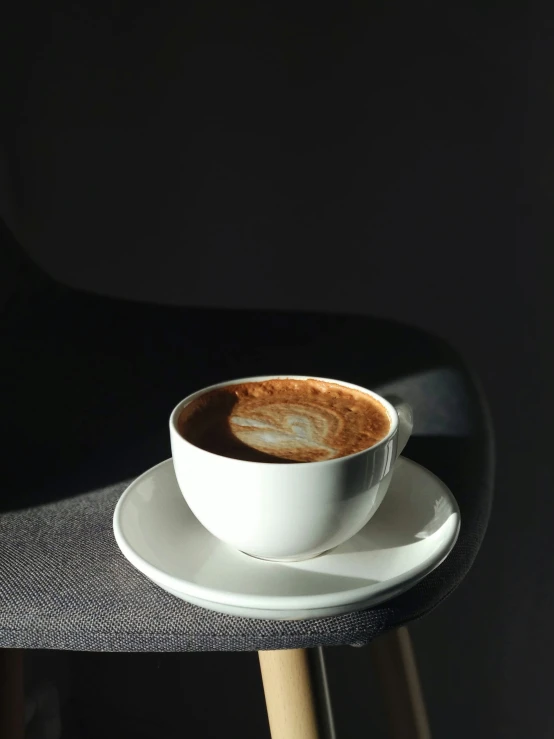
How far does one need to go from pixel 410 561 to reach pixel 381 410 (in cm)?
8

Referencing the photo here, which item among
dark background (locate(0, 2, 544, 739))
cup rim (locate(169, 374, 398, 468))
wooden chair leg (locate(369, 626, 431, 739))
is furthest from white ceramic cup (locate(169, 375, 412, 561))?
dark background (locate(0, 2, 544, 739))

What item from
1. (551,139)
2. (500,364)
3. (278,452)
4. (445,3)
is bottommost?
(500,364)

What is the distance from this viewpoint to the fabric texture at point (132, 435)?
0.30 meters

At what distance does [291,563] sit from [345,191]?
607 mm

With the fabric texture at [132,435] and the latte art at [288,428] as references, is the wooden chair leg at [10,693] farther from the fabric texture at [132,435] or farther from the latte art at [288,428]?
the latte art at [288,428]

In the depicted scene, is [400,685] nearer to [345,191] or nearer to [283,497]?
[283,497]

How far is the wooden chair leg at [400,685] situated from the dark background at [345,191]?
Result: 0.37 metres

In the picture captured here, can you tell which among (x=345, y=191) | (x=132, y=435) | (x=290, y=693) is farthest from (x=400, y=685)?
(x=345, y=191)

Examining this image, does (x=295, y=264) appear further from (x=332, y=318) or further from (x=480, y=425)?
(x=480, y=425)

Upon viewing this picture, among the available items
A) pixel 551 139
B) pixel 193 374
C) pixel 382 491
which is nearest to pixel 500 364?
pixel 551 139

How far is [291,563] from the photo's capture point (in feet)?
1.06

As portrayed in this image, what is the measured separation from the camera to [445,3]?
74 centimetres

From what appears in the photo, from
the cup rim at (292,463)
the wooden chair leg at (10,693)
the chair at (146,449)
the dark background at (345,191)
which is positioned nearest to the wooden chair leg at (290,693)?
the chair at (146,449)

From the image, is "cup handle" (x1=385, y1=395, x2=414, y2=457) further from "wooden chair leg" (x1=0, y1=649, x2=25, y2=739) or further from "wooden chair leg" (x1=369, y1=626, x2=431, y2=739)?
"wooden chair leg" (x1=0, y1=649, x2=25, y2=739)
